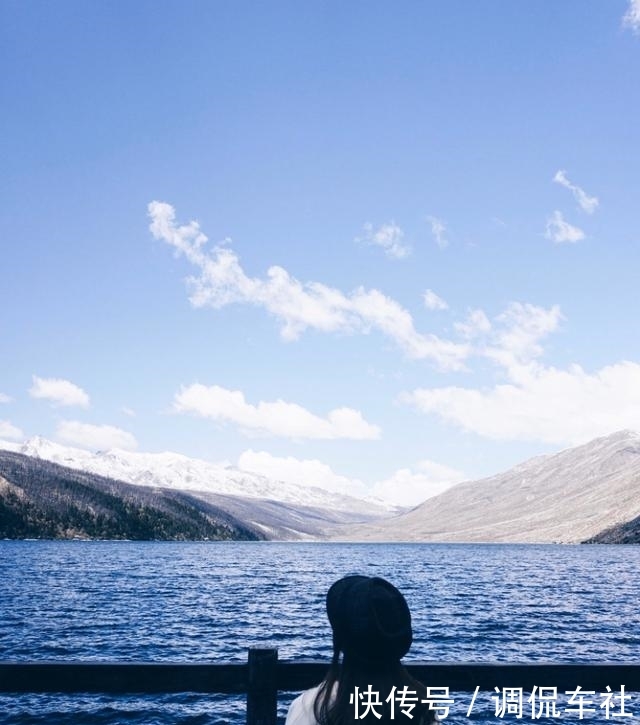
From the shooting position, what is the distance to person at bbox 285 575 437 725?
3.99m

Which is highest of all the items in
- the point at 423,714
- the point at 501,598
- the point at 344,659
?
the point at 344,659

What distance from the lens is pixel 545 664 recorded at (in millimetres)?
6512

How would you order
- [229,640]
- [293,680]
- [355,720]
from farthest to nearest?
[229,640], [293,680], [355,720]

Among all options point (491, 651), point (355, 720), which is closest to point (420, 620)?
point (491, 651)

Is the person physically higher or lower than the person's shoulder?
higher

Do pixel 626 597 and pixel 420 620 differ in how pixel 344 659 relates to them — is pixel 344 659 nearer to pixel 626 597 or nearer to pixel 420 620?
pixel 420 620

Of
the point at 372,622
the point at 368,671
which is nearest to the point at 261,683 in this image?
the point at 368,671

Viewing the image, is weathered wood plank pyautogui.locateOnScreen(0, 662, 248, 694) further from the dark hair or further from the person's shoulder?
the dark hair

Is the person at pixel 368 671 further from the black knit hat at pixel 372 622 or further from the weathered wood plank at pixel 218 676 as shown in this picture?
the weathered wood plank at pixel 218 676

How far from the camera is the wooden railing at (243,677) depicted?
20.8 ft

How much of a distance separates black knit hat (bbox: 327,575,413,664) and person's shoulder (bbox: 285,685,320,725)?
32 cm

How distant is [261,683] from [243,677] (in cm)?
20

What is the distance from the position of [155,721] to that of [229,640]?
17426mm

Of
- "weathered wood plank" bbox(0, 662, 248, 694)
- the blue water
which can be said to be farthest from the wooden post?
the blue water
